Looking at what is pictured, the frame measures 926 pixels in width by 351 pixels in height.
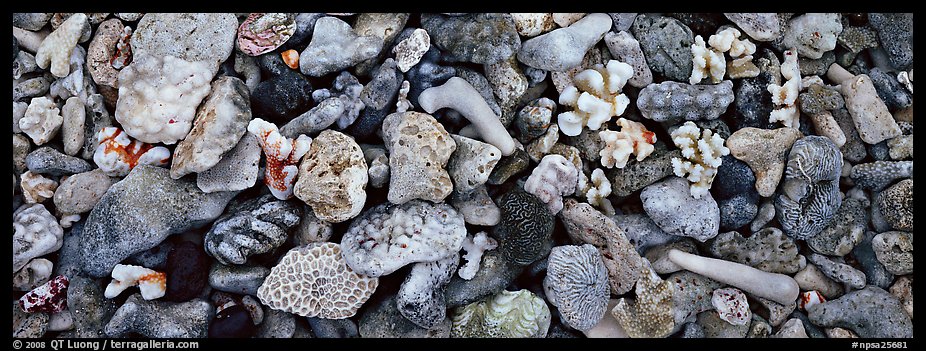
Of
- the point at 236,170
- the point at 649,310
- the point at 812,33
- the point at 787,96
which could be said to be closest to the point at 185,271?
the point at 236,170

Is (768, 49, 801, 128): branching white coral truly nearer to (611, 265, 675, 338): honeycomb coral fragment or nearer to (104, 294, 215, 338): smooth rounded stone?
(611, 265, 675, 338): honeycomb coral fragment

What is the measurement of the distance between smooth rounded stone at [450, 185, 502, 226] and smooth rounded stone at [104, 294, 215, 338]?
1.20 metres

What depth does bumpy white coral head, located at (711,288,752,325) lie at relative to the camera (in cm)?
322

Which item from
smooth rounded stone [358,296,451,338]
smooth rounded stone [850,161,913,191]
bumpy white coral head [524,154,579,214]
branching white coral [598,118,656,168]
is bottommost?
smooth rounded stone [358,296,451,338]

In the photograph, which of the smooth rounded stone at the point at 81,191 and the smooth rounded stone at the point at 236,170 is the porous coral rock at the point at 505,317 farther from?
the smooth rounded stone at the point at 81,191

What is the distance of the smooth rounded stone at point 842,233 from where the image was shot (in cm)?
337

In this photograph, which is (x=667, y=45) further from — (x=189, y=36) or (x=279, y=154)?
(x=189, y=36)

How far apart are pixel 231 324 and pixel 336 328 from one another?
463 mm

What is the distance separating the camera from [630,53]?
3311 mm

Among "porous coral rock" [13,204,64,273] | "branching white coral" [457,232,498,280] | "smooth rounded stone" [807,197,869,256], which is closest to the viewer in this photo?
"porous coral rock" [13,204,64,273]

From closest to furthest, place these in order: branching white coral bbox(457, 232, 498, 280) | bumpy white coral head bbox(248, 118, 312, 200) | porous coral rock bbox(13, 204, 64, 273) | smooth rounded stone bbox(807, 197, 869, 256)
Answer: bumpy white coral head bbox(248, 118, 312, 200) → porous coral rock bbox(13, 204, 64, 273) → branching white coral bbox(457, 232, 498, 280) → smooth rounded stone bbox(807, 197, 869, 256)

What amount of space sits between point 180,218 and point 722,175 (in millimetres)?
2477

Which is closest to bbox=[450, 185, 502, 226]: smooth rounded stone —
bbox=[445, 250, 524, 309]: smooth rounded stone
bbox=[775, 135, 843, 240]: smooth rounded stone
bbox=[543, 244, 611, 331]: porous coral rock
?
bbox=[445, 250, 524, 309]: smooth rounded stone

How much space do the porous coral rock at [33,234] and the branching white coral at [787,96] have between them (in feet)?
11.0
